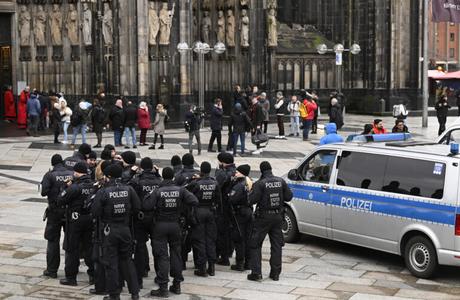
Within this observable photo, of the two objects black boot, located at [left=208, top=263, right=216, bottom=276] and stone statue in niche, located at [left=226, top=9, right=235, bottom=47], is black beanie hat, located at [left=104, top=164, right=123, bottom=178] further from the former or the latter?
stone statue in niche, located at [left=226, top=9, right=235, bottom=47]

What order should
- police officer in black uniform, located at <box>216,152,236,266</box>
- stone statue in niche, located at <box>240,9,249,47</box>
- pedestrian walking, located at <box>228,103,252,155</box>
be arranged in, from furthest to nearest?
1. stone statue in niche, located at <box>240,9,249,47</box>
2. pedestrian walking, located at <box>228,103,252,155</box>
3. police officer in black uniform, located at <box>216,152,236,266</box>

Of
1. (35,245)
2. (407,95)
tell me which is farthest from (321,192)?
(407,95)

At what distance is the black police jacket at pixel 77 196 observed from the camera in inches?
386

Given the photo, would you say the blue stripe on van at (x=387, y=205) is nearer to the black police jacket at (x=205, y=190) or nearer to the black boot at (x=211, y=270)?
the black police jacket at (x=205, y=190)

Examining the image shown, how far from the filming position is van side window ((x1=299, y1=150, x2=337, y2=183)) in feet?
39.0

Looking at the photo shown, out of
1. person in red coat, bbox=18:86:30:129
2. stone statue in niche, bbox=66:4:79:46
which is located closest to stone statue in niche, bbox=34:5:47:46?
stone statue in niche, bbox=66:4:79:46

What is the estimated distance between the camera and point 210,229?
10.5 metres

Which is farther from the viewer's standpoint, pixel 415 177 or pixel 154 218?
pixel 415 177

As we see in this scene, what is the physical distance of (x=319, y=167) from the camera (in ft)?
39.7

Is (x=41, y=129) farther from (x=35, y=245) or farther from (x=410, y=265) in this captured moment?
(x=410, y=265)

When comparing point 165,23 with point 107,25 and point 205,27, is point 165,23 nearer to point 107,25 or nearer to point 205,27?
point 107,25

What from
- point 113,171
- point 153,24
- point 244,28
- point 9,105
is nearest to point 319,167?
point 113,171

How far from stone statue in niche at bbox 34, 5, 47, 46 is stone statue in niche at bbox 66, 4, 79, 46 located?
1.17 m

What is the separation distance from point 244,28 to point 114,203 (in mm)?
26530
